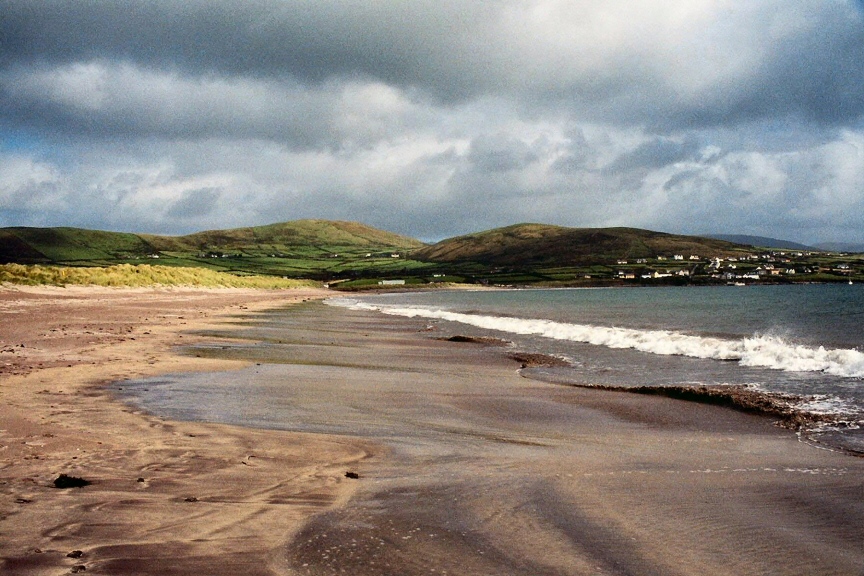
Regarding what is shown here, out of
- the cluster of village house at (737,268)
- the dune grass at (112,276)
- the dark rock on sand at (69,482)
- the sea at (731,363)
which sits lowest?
the sea at (731,363)

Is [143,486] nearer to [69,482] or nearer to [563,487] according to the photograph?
[69,482]

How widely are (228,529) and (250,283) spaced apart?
121436 mm

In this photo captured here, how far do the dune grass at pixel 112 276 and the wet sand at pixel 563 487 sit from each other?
5138 cm

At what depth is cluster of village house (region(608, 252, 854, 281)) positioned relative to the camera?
16162cm

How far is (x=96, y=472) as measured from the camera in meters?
7.13

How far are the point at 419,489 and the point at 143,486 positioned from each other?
9.96 feet

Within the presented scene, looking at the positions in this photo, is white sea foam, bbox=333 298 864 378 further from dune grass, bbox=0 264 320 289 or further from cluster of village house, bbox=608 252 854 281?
cluster of village house, bbox=608 252 854 281

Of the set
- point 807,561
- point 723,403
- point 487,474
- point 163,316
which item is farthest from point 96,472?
point 163,316

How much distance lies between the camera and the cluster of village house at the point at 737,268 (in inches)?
6363

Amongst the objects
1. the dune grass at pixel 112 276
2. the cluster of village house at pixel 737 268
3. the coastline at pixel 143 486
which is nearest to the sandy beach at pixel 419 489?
the coastline at pixel 143 486

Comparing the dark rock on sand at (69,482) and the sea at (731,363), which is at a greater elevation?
the dark rock on sand at (69,482)

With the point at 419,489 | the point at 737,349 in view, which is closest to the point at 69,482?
the point at 419,489

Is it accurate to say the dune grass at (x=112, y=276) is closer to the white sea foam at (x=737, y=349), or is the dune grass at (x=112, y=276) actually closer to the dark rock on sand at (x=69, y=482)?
the white sea foam at (x=737, y=349)

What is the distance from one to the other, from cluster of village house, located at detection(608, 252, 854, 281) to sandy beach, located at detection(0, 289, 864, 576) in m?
169
